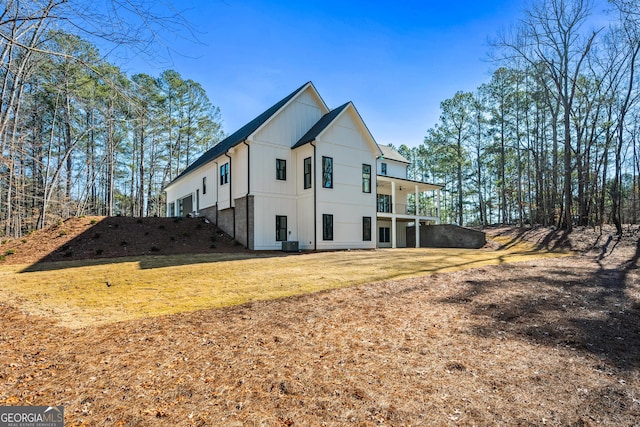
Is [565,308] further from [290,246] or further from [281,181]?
[281,181]

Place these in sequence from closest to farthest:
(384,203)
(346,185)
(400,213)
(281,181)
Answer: (281,181) → (346,185) → (400,213) → (384,203)

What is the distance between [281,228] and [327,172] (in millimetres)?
4190

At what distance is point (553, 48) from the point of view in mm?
20781

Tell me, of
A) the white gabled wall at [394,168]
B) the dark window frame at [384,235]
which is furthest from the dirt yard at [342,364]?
the white gabled wall at [394,168]

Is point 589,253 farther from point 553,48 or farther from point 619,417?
point 619,417

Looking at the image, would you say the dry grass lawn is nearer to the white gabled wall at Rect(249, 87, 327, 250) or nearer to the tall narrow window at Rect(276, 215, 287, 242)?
the white gabled wall at Rect(249, 87, 327, 250)

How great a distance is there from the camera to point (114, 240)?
16.8 m

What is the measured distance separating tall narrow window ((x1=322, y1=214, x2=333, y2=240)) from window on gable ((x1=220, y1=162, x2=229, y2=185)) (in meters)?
6.97

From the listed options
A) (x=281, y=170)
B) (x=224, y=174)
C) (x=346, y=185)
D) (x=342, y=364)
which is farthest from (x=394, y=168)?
(x=342, y=364)

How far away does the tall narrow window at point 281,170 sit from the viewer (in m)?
18.7

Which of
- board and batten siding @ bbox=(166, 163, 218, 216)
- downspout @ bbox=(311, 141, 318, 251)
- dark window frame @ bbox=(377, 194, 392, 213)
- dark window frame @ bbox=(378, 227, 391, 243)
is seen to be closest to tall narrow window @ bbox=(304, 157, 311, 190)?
downspout @ bbox=(311, 141, 318, 251)

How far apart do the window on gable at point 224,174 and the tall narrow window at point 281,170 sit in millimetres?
3849

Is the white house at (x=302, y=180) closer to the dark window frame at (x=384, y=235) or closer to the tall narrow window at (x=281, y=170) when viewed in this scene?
the tall narrow window at (x=281, y=170)

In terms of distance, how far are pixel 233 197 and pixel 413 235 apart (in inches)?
604
